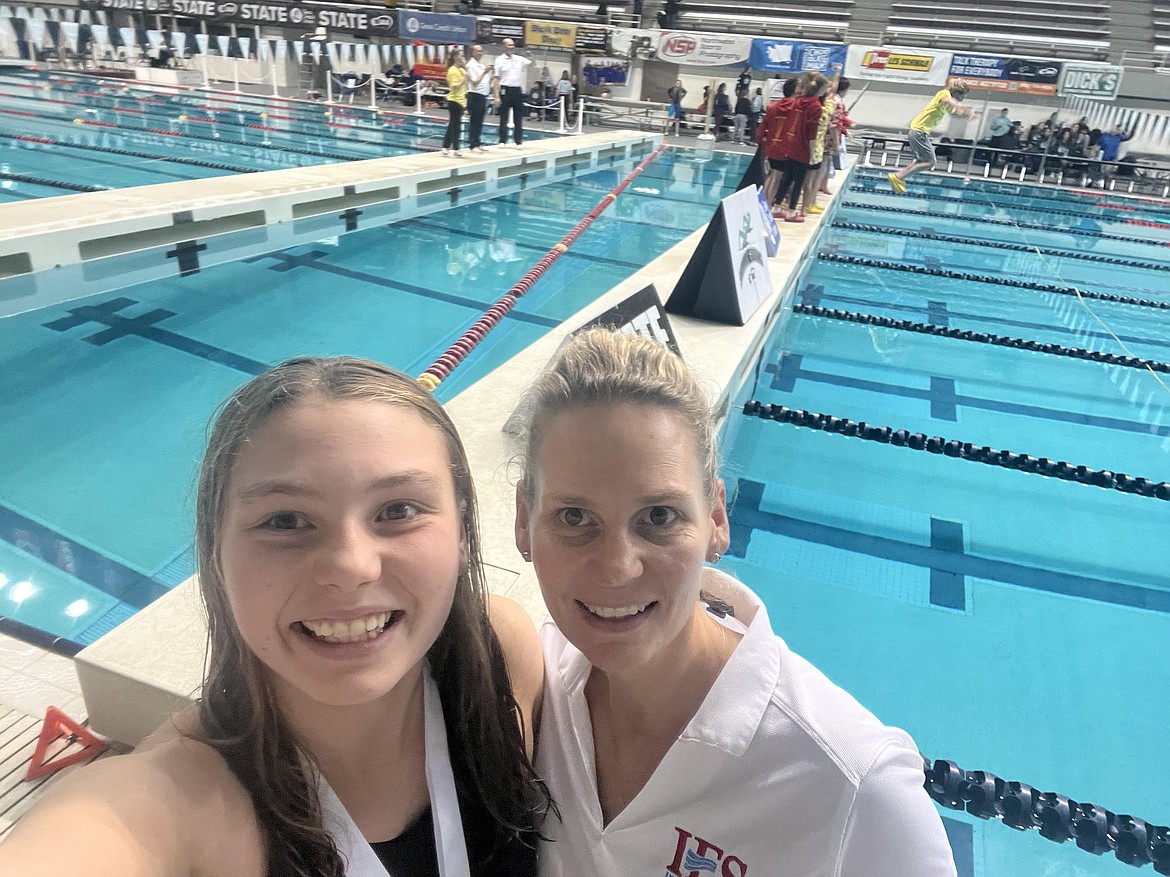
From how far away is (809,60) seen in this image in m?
17.8

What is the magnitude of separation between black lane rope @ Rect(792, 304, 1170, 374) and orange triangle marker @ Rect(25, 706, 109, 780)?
5.39 metres

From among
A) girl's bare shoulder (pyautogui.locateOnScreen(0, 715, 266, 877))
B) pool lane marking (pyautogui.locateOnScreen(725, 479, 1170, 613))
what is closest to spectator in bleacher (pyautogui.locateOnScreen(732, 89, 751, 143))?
pool lane marking (pyautogui.locateOnScreen(725, 479, 1170, 613))

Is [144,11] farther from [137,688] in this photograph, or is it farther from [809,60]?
[137,688]

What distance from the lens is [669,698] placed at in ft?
3.39

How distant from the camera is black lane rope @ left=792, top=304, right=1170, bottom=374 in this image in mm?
5270

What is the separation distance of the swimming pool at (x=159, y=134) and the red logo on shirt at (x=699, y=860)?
8.51 m

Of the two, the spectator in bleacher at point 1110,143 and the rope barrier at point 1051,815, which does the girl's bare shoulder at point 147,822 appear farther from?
the spectator in bleacher at point 1110,143

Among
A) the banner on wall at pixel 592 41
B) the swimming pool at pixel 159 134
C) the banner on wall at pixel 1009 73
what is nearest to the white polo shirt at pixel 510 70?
the swimming pool at pixel 159 134

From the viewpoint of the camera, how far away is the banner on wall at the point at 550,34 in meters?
19.8

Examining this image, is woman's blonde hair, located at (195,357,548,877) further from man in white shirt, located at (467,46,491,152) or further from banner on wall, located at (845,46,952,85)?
banner on wall, located at (845,46,952,85)

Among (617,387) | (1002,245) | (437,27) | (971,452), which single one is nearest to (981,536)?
(971,452)

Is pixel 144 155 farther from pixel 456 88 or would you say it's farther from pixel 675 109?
pixel 675 109

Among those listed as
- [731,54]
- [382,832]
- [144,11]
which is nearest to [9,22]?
[144,11]

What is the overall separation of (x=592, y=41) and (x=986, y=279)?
55.0 ft
